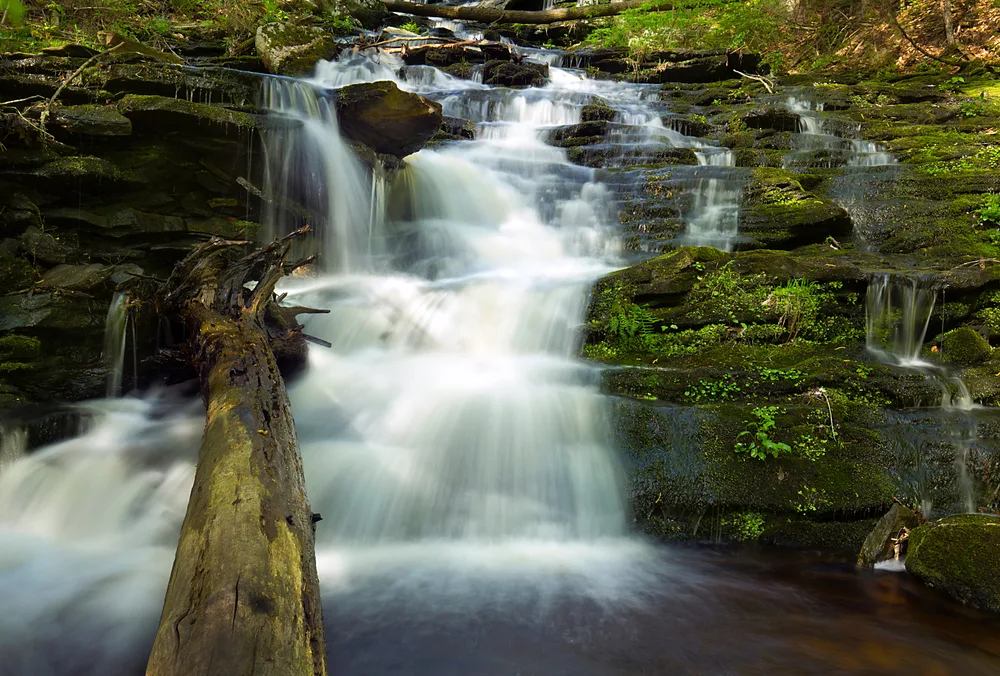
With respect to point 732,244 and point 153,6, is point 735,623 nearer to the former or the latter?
point 732,244

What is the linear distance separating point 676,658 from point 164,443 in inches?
153

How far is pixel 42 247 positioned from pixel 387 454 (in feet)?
14.0

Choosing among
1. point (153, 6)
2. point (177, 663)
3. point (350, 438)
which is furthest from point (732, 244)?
point (153, 6)

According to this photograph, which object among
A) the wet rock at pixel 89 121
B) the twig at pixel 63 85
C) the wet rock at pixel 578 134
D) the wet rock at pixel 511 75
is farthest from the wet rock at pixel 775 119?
the twig at pixel 63 85

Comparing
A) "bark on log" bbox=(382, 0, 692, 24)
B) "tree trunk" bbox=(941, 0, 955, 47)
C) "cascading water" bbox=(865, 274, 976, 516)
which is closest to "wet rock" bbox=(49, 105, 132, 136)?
"cascading water" bbox=(865, 274, 976, 516)

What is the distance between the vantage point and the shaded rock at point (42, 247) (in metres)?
5.66

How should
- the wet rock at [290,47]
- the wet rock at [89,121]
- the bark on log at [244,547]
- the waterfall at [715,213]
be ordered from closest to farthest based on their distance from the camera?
the bark on log at [244,547]
the wet rock at [89,121]
the waterfall at [715,213]
the wet rock at [290,47]

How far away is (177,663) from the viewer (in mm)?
1568

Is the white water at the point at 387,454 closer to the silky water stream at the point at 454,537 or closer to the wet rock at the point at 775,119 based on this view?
the silky water stream at the point at 454,537

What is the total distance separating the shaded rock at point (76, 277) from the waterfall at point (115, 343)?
10.2 inches

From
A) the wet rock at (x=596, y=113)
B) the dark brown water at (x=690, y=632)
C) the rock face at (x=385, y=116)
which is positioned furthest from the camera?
the wet rock at (x=596, y=113)

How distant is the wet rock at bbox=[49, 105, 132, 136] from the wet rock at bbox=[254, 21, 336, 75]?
6.66 meters

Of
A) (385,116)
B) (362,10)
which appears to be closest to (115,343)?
(385,116)

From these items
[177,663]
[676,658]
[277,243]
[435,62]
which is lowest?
[676,658]
